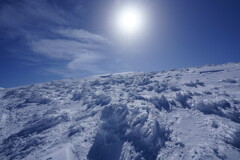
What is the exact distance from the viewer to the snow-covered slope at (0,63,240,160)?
1331cm

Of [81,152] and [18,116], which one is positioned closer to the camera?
[81,152]

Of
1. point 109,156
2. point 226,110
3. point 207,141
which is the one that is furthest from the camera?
point 226,110

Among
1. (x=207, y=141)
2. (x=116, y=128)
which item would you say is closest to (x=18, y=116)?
(x=116, y=128)

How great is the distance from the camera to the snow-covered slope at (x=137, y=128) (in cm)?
1331

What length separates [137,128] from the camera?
1605 cm

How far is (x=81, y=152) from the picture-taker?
49.3 feet

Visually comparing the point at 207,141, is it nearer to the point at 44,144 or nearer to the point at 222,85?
the point at 222,85

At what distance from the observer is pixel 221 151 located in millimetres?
11742

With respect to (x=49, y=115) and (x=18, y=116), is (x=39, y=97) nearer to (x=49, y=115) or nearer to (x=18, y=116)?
(x=18, y=116)

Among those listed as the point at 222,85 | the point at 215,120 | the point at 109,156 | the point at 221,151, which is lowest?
the point at 109,156

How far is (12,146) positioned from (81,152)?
8.82 m

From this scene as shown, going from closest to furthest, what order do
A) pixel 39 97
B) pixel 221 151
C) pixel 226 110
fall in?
1. pixel 221 151
2. pixel 226 110
3. pixel 39 97

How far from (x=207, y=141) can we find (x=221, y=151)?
1.34 metres

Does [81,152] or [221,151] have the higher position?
[221,151]
